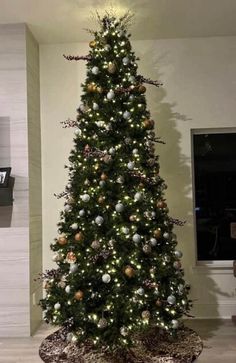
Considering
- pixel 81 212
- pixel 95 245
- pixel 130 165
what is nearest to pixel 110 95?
pixel 130 165

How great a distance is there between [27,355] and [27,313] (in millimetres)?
548

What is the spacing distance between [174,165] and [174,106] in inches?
24.3

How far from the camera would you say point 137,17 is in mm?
3902

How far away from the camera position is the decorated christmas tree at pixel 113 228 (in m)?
3.01

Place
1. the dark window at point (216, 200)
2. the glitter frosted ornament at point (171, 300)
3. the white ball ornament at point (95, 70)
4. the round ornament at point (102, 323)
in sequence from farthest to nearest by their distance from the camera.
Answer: the dark window at point (216, 200)
the white ball ornament at point (95, 70)
the glitter frosted ornament at point (171, 300)
the round ornament at point (102, 323)

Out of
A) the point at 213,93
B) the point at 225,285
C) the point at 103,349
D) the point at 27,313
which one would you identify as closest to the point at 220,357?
the point at 103,349

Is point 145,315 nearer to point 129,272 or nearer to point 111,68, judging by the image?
point 129,272

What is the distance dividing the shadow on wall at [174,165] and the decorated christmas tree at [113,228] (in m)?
0.91

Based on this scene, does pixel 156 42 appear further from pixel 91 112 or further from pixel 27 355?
pixel 27 355

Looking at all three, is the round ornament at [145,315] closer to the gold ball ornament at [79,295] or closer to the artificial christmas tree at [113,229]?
the artificial christmas tree at [113,229]

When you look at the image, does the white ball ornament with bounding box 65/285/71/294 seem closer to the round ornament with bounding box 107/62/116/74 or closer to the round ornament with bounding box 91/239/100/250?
the round ornament with bounding box 91/239/100/250

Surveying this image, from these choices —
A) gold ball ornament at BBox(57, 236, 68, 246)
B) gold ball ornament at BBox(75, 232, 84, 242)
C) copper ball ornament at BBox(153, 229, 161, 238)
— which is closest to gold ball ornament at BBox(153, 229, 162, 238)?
copper ball ornament at BBox(153, 229, 161, 238)

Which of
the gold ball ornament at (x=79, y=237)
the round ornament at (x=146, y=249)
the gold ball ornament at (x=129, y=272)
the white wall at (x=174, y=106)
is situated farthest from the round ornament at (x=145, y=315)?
the white wall at (x=174, y=106)

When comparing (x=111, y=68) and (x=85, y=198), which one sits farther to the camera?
(x=111, y=68)
